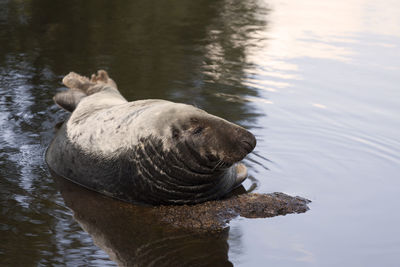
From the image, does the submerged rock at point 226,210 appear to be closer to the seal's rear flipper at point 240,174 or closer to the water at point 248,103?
the water at point 248,103

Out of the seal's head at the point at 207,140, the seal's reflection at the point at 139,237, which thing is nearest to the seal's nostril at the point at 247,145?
the seal's head at the point at 207,140

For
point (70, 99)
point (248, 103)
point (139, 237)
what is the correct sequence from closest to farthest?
point (139, 237)
point (70, 99)
point (248, 103)

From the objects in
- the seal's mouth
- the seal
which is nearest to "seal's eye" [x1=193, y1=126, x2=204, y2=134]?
the seal

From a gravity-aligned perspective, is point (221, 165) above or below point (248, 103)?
above

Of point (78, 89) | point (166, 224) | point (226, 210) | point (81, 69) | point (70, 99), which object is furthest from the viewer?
point (81, 69)

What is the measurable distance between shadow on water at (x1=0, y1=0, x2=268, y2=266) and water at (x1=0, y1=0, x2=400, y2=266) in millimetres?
20

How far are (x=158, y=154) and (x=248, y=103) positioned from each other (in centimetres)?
335

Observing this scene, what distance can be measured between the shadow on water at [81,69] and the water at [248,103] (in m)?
0.02

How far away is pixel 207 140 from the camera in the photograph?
5.06 metres

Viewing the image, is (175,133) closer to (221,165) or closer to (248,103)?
(221,165)

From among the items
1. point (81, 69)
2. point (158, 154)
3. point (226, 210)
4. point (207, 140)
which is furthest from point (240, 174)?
point (81, 69)

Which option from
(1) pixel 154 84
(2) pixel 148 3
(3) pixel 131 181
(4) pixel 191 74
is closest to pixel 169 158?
(3) pixel 131 181

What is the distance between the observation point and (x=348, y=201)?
5453 mm

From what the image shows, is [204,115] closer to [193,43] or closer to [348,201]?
[348,201]
